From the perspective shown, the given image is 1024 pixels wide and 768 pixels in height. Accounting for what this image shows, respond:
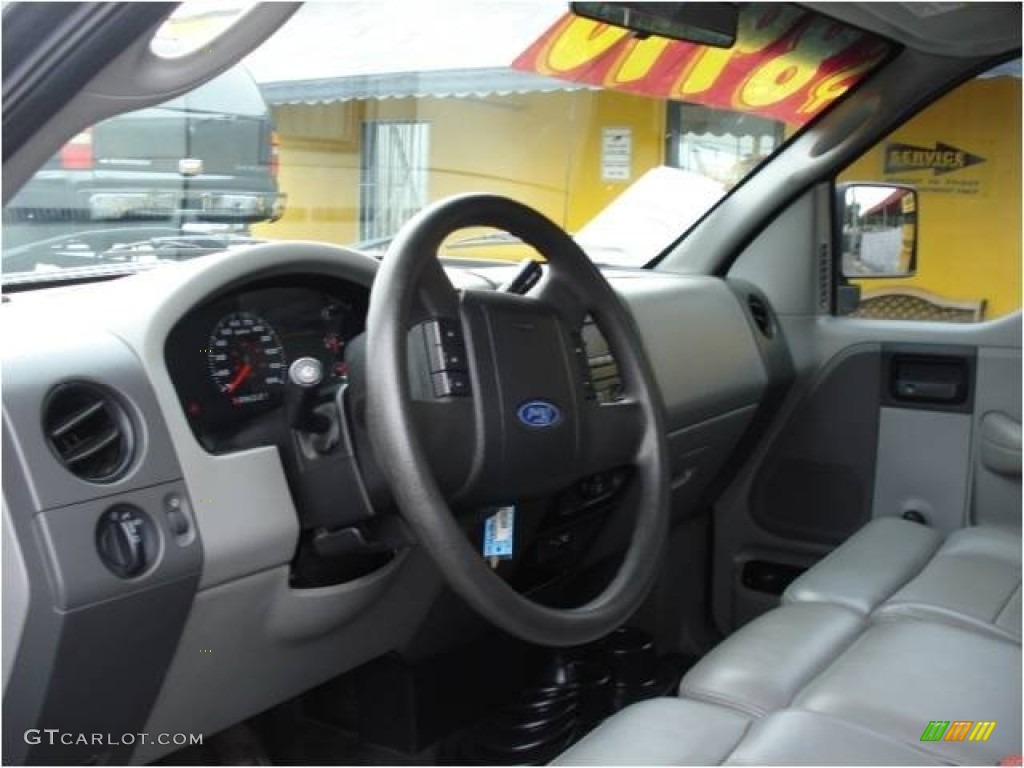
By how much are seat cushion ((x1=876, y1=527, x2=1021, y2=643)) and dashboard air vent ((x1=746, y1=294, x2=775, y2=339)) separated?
2.78ft

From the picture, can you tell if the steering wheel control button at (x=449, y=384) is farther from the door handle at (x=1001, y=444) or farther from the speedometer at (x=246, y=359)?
the door handle at (x=1001, y=444)

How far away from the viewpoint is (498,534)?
1.79 metres

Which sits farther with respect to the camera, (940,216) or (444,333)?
(940,216)

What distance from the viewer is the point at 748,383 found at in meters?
2.99

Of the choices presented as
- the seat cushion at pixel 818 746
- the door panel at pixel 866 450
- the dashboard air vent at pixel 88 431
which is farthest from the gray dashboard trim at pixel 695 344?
the dashboard air vent at pixel 88 431

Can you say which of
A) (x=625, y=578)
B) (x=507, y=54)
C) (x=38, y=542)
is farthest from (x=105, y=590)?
(x=507, y=54)

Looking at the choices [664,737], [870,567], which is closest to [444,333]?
[664,737]

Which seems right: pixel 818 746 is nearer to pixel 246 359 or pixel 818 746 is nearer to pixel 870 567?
pixel 870 567

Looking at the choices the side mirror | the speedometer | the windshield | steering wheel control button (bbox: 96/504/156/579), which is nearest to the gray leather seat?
steering wheel control button (bbox: 96/504/156/579)

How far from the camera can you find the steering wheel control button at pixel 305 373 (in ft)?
5.98

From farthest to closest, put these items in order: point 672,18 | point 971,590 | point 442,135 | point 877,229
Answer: point 442,135 → point 877,229 → point 672,18 → point 971,590

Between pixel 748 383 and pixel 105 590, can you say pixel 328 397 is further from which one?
pixel 748 383

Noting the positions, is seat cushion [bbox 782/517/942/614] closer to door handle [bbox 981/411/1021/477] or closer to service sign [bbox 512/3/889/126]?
door handle [bbox 981/411/1021/477]

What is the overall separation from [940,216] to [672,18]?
124 cm
